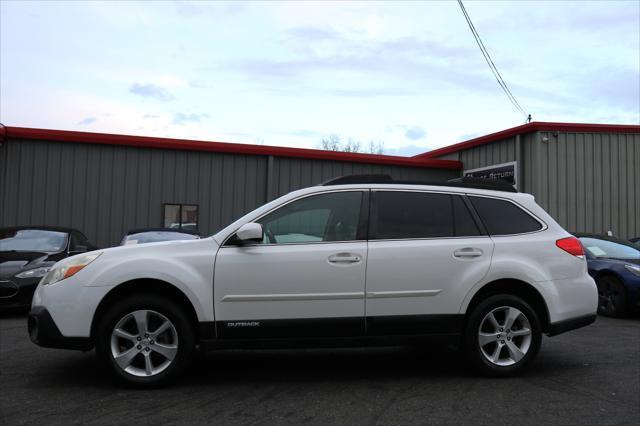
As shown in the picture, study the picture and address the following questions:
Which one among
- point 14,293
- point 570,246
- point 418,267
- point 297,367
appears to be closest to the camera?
point 418,267

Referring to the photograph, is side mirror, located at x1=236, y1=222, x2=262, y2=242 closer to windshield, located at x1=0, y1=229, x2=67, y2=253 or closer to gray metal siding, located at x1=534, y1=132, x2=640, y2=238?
windshield, located at x1=0, y1=229, x2=67, y2=253

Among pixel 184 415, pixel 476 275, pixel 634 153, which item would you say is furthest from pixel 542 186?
pixel 184 415

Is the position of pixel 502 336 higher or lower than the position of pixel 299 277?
lower

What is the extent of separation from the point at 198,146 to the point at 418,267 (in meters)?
11.3

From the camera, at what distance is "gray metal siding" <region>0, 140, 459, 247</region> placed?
1387cm

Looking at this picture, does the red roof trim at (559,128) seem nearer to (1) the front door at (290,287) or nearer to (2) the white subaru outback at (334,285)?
(2) the white subaru outback at (334,285)

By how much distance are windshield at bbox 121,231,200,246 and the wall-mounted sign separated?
914 cm

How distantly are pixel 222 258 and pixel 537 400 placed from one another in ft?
8.86

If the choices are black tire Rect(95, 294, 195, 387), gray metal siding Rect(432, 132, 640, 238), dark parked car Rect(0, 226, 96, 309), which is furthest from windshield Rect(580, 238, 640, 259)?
dark parked car Rect(0, 226, 96, 309)

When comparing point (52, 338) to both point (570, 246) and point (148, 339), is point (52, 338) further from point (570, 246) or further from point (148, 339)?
point (570, 246)

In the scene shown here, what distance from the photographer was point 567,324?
16.1ft

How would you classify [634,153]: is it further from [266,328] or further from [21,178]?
[21,178]

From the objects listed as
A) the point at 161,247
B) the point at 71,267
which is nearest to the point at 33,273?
the point at 71,267

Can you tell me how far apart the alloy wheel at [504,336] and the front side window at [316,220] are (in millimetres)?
1412
